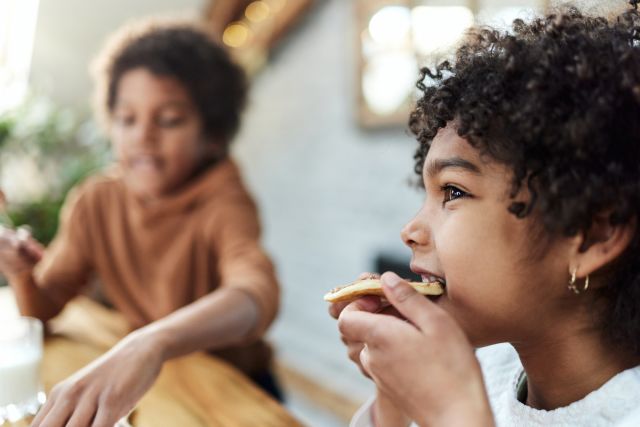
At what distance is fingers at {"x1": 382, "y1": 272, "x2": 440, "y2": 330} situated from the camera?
618 mm

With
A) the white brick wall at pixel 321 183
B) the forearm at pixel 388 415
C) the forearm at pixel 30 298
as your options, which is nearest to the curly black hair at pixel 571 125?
the forearm at pixel 388 415

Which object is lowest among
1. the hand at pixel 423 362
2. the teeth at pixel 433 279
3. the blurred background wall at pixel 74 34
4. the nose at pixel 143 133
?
the hand at pixel 423 362

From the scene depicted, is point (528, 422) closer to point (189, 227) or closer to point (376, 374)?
point (376, 374)

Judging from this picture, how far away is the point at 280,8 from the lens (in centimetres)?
322

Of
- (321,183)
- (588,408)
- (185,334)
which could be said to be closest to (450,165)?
(588,408)

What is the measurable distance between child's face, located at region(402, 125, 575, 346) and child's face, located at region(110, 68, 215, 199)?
931mm

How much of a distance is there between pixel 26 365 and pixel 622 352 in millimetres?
833

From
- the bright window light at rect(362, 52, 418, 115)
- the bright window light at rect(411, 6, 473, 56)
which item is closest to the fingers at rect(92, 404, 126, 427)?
the bright window light at rect(411, 6, 473, 56)

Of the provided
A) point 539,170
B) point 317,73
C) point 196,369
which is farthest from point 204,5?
point 539,170

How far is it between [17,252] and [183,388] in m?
0.50

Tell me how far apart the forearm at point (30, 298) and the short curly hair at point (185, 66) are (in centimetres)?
51

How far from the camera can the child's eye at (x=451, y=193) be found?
2.36ft

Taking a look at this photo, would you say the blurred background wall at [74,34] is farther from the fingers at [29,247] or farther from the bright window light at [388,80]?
the fingers at [29,247]

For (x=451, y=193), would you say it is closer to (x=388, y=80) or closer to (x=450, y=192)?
(x=450, y=192)
